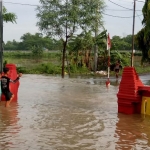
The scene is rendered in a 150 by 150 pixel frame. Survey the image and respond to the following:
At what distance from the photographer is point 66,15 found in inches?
1210

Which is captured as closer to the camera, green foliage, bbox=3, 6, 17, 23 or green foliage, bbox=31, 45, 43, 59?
green foliage, bbox=3, 6, 17, 23

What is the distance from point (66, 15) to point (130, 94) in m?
21.7

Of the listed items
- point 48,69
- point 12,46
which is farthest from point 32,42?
point 48,69

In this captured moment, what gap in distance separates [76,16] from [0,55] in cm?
1852

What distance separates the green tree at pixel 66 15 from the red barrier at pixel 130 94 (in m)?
20.7

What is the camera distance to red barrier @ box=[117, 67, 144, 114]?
9891 mm

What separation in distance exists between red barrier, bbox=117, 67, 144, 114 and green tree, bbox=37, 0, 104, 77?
20.7m

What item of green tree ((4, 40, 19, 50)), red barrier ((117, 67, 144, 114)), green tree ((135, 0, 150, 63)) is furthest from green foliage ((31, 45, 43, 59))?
green tree ((4, 40, 19, 50))

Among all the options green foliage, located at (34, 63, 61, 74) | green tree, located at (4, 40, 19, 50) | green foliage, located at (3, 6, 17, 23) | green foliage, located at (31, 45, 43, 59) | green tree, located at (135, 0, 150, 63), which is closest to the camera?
green foliage, located at (3, 6, 17, 23)

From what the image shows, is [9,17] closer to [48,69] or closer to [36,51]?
[48,69]

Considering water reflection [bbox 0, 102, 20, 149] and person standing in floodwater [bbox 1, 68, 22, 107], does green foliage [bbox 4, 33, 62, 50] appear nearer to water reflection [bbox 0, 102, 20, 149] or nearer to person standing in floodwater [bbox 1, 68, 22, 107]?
person standing in floodwater [bbox 1, 68, 22, 107]

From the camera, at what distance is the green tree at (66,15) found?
30516mm

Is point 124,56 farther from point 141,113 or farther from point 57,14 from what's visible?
point 141,113

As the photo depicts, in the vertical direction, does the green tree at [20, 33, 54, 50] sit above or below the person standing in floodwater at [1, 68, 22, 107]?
above
